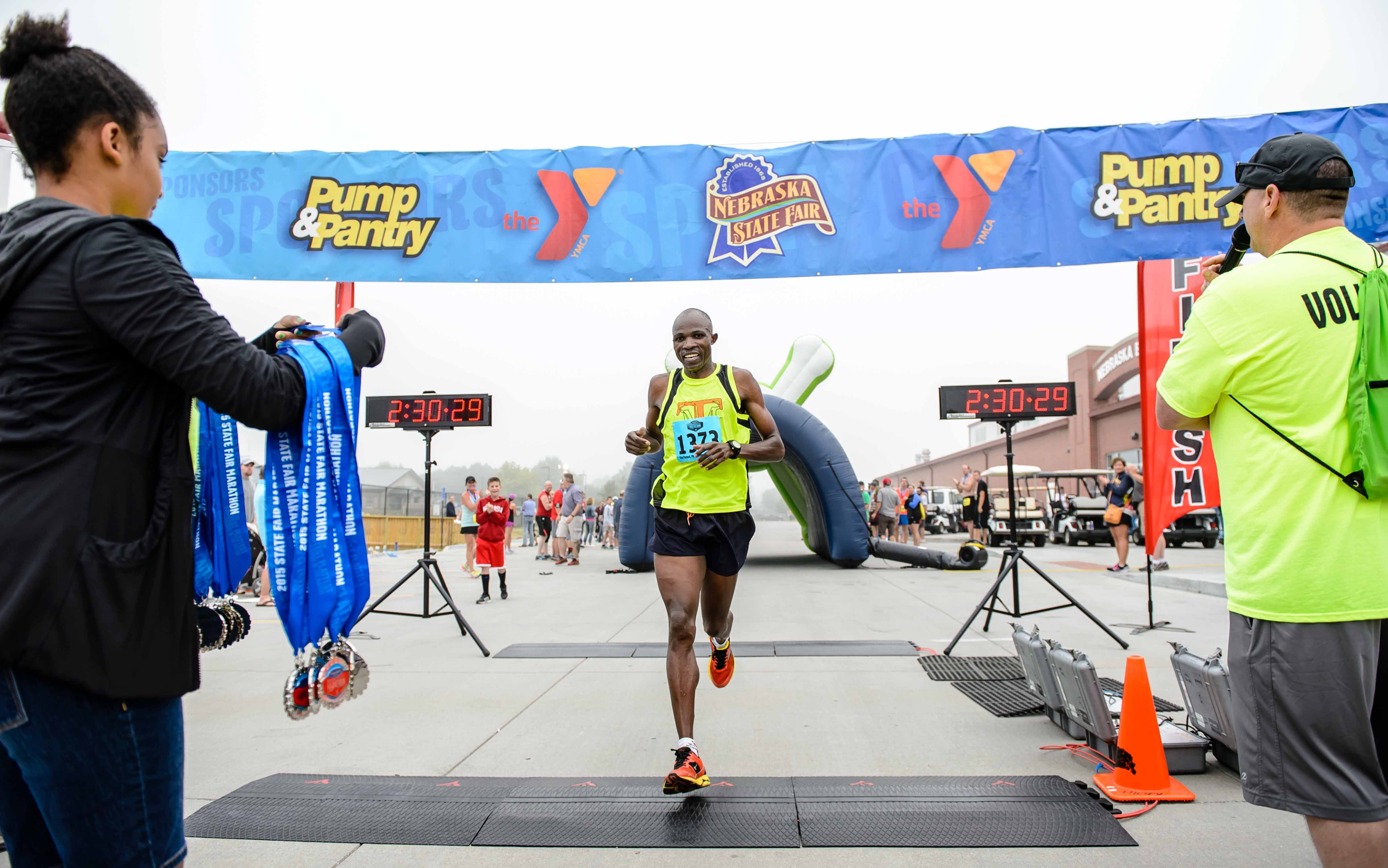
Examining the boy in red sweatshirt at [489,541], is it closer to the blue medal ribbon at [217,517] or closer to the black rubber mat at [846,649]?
the black rubber mat at [846,649]

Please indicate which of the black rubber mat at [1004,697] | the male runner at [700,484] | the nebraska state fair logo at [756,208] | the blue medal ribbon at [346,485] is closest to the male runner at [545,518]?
the nebraska state fair logo at [756,208]

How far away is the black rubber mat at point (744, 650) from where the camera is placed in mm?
6219

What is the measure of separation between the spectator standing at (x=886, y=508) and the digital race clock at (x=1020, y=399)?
1258 cm

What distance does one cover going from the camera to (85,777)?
1.27 m

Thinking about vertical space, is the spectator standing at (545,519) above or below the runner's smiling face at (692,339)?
below

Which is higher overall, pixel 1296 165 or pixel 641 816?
pixel 1296 165

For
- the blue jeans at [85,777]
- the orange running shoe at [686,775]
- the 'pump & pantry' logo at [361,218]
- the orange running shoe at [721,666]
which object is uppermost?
the 'pump & pantry' logo at [361,218]

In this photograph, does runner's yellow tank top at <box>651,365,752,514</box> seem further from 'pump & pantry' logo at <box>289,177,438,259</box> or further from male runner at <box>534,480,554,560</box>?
male runner at <box>534,480,554,560</box>

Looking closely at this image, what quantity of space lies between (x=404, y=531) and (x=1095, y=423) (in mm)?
30808

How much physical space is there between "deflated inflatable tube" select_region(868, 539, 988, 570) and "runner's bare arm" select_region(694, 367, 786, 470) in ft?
33.2

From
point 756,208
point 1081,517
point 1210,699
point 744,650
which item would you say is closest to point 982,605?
point 744,650

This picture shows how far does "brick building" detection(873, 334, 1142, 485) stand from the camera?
32.7 metres

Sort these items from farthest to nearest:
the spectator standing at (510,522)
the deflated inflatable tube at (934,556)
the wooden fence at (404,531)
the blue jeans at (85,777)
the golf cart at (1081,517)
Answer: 1. the wooden fence at (404,531)
2. the golf cart at (1081,517)
3. the deflated inflatable tube at (934,556)
4. the spectator standing at (510,522)
5. the blue jeans at (85,777)

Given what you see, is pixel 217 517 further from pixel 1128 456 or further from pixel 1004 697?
pixel 1128 456
